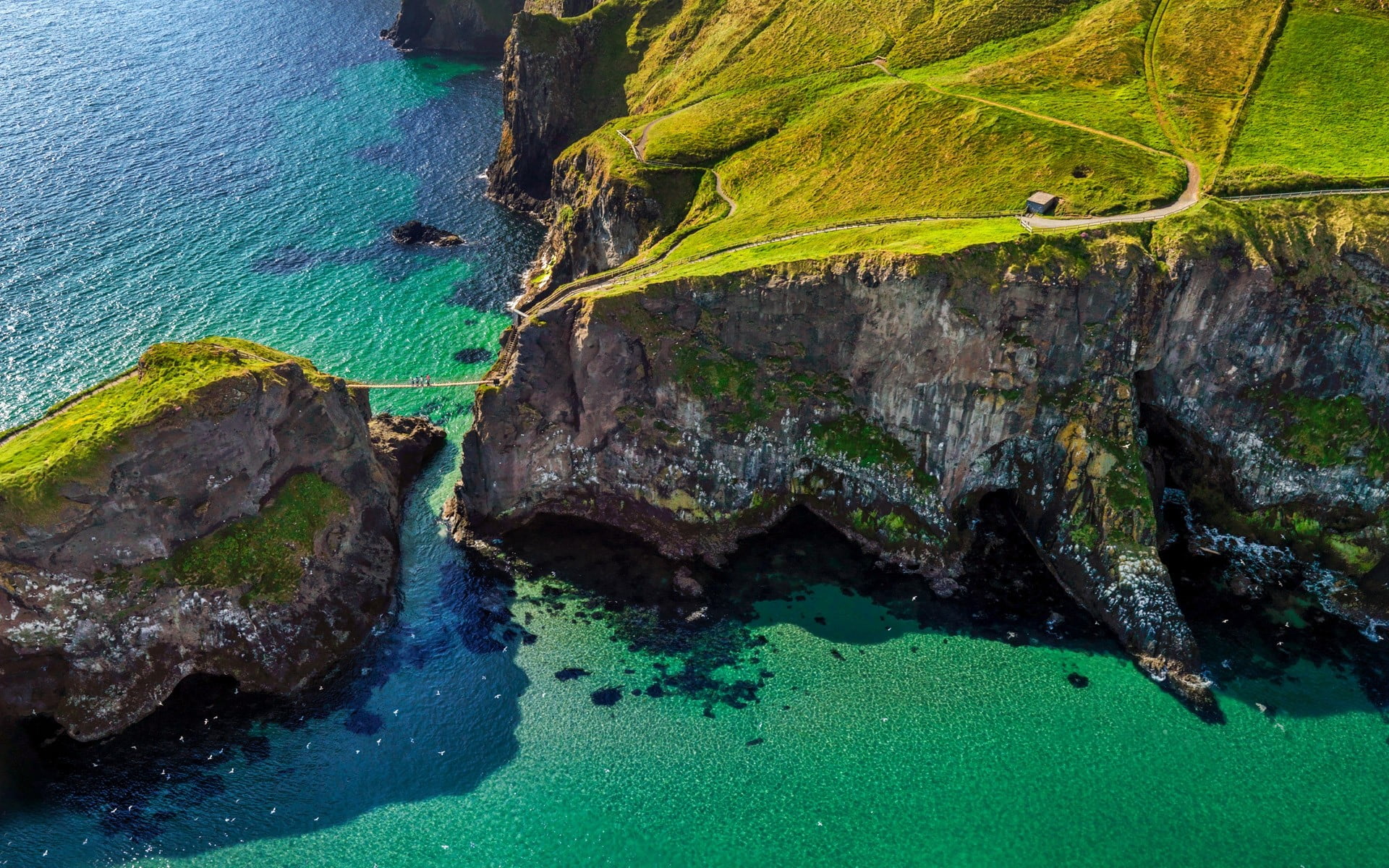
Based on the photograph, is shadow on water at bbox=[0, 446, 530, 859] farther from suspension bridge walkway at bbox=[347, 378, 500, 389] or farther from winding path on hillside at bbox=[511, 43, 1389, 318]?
suspension bridge walkway at bbox=[347, 378, 500, 389]

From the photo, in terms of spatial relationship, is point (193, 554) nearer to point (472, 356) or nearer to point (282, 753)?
point (282, 753)

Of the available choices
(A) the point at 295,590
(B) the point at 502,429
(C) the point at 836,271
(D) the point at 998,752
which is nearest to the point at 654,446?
(B) the point at 502,429

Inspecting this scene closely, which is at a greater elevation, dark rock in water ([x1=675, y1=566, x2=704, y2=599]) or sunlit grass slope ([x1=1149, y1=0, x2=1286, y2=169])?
sunlit grass slope ([x1=1149, y1=0, x2=1286, y2=169])

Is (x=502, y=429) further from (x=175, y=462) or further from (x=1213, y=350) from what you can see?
(x=1213, y=350)

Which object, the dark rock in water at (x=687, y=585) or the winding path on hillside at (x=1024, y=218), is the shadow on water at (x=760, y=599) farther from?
the winding path on hillside at (x=1024, y=218)

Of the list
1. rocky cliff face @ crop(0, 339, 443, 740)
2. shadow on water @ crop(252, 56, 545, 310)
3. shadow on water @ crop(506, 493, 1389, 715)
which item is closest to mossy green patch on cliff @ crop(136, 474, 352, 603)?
rocky cliff face @ crop(0, 339, 443, 740)
